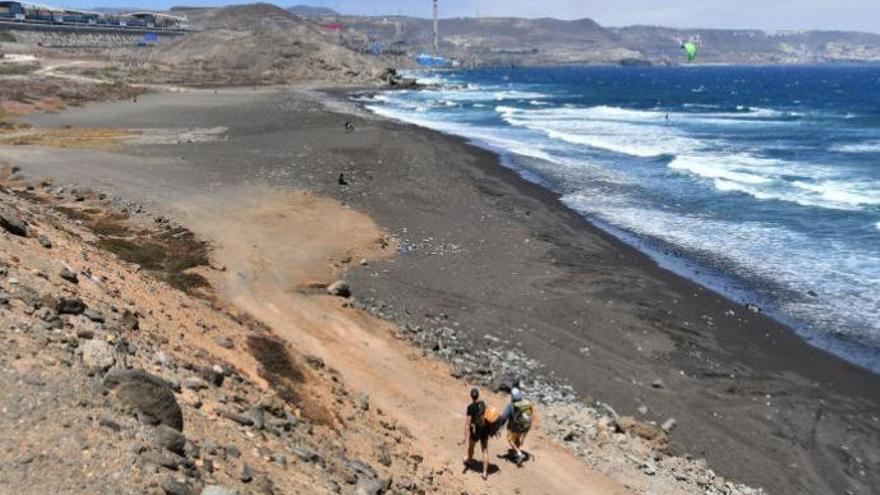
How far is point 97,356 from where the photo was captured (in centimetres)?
919

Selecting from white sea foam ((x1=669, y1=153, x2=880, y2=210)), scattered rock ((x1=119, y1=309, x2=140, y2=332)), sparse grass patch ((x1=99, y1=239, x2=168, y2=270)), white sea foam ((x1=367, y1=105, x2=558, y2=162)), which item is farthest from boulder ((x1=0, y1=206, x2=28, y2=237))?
white sea foam ((x1=367, y1=105, x2=558, y2=162))

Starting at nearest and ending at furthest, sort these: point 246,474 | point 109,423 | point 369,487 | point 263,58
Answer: point 109,423 → point 246,474 → point 369,487 → point 263,58

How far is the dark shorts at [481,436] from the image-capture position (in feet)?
39.1

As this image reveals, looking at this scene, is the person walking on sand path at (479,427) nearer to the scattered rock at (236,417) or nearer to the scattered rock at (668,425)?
the scattered rock at (236,417)

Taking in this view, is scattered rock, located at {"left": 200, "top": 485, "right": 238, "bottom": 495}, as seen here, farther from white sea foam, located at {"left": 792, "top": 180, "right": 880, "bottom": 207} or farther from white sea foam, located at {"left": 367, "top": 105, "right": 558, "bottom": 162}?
white sea foam, located at {"left": 367, "top": 105, "right": 558, "bottom": 162}

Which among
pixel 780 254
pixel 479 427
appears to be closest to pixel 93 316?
pixel 479 427

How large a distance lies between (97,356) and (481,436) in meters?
5.79

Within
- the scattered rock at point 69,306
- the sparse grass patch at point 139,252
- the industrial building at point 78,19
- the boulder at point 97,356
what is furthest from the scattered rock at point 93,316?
the industrial building at point 78,19

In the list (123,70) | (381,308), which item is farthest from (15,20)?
(381,308)

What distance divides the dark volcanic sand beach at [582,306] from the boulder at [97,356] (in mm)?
9964

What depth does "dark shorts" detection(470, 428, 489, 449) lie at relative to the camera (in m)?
11.9

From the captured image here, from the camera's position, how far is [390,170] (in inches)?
1559

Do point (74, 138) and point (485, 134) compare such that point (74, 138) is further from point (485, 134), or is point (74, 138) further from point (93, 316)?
point (93, 316)

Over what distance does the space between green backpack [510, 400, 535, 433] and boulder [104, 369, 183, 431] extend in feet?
18.4
